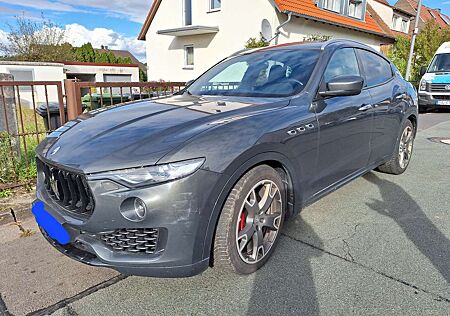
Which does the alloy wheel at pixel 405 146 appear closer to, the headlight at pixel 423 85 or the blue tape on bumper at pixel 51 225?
the blue tape on bumper at pixel 51 225

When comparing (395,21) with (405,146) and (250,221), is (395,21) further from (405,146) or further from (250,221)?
(250,221)

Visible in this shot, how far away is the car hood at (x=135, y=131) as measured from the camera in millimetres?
1947

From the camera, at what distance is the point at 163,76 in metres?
19.1

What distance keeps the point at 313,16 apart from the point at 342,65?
511 inches

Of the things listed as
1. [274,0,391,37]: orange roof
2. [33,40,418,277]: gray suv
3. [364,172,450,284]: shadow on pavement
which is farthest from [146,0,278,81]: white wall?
[33,40,418,277]: gray suv

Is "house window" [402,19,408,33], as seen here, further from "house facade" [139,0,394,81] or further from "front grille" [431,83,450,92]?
"front grille" [431,83,450,92]

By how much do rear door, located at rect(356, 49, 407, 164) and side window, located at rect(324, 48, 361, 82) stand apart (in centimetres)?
19

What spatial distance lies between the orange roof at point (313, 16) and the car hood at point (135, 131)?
489 inches

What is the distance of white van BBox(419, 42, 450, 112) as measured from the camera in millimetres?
11680

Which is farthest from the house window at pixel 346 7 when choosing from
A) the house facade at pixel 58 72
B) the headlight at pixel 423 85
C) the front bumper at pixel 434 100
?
the house facade at pixel 58 72

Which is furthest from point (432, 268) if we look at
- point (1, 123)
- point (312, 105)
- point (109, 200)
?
point (1, 123)

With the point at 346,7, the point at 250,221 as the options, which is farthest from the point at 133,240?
the point at 346,7

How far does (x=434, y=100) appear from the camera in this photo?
1192 cm

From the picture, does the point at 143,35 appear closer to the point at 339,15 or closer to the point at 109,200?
the point at 339,15
